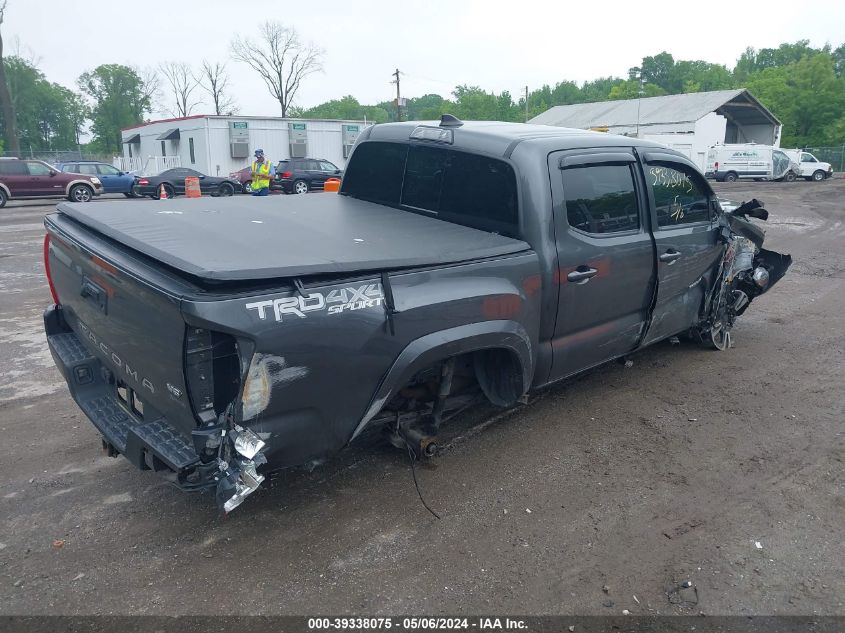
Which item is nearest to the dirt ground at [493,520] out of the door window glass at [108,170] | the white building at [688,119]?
the door window glass at [108,170]

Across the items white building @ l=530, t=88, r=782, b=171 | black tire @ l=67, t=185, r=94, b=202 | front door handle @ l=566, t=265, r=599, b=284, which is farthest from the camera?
white building @ l=530, t=88, r=782, b=171

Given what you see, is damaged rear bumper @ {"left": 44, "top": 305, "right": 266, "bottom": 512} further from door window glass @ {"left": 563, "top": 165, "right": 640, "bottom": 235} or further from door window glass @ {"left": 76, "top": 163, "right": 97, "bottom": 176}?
door window glass @ {"left": 76, "top": 163, "right": 97, "bottom": 176}

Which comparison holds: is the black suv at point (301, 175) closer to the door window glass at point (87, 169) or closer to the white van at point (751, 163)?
the door window glass at point (87, 169)

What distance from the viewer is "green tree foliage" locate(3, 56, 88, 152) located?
75.2 m

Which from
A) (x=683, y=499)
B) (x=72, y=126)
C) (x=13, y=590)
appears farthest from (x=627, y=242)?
(x=72, y=126)

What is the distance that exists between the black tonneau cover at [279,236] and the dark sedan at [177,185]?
2195 centimetres

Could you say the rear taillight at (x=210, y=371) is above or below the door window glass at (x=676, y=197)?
below

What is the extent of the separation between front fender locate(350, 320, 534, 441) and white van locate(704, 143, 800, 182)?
3720 centimetres

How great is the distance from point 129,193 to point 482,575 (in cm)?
2645

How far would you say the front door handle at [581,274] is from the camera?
3.91 m

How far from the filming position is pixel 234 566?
3012 millimetres

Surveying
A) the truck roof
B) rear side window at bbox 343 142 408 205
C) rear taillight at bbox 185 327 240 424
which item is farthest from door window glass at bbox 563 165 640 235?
rear taillight at bbox 185 327 240 424

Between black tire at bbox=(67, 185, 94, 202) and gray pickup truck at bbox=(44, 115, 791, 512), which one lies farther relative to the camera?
black tire at bbox=(67, 185, 94, 202)

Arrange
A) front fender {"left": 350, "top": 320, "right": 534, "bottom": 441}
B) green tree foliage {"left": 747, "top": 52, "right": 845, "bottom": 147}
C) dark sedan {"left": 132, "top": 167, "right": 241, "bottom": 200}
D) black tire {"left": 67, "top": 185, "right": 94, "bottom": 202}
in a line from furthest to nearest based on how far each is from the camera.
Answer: green tree foliage {"left": 747, "top": 52, "right": 845, "bottom": 147} → dark sedan {"left": 132, "top": 167, "right": 241, "bottom": 200} → black tire {"left": 67, "top": 185, "right": 94, "bottom": 202} → front fender {"left": 350, "top": 320, "right": 534, "bottom": 441}
